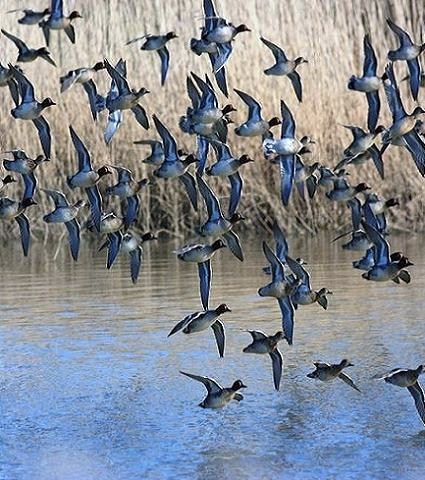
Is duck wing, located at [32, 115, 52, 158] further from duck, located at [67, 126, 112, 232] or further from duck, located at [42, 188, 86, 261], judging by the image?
duck, located at [67, 126, 112, 232]

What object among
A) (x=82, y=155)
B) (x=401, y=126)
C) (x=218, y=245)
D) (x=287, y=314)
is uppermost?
(x=401, y=126)

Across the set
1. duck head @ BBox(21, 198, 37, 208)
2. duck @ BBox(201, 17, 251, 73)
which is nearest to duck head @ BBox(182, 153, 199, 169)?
duck @ BBox(201, 17, 251, 73)

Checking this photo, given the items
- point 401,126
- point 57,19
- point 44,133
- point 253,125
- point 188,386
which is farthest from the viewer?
point 44,133

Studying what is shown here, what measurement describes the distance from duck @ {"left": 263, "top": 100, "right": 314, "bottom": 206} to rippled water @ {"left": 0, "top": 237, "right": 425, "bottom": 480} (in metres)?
1.09

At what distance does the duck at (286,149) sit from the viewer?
8.36 meters

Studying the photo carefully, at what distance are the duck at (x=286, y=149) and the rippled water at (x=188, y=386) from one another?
109cm

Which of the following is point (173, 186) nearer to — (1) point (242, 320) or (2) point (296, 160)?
(1) point (242, 320)

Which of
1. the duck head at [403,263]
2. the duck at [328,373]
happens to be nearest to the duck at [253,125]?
the duck head at [403,263]

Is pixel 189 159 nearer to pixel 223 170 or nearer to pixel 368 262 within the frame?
pixel 223 170

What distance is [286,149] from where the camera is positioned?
8.38 m

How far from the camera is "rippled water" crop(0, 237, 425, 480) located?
6.77 m

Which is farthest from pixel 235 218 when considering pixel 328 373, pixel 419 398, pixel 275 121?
pixel 419 398

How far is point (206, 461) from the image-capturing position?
6.75 meters

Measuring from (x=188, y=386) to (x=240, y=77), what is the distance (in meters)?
7.23
